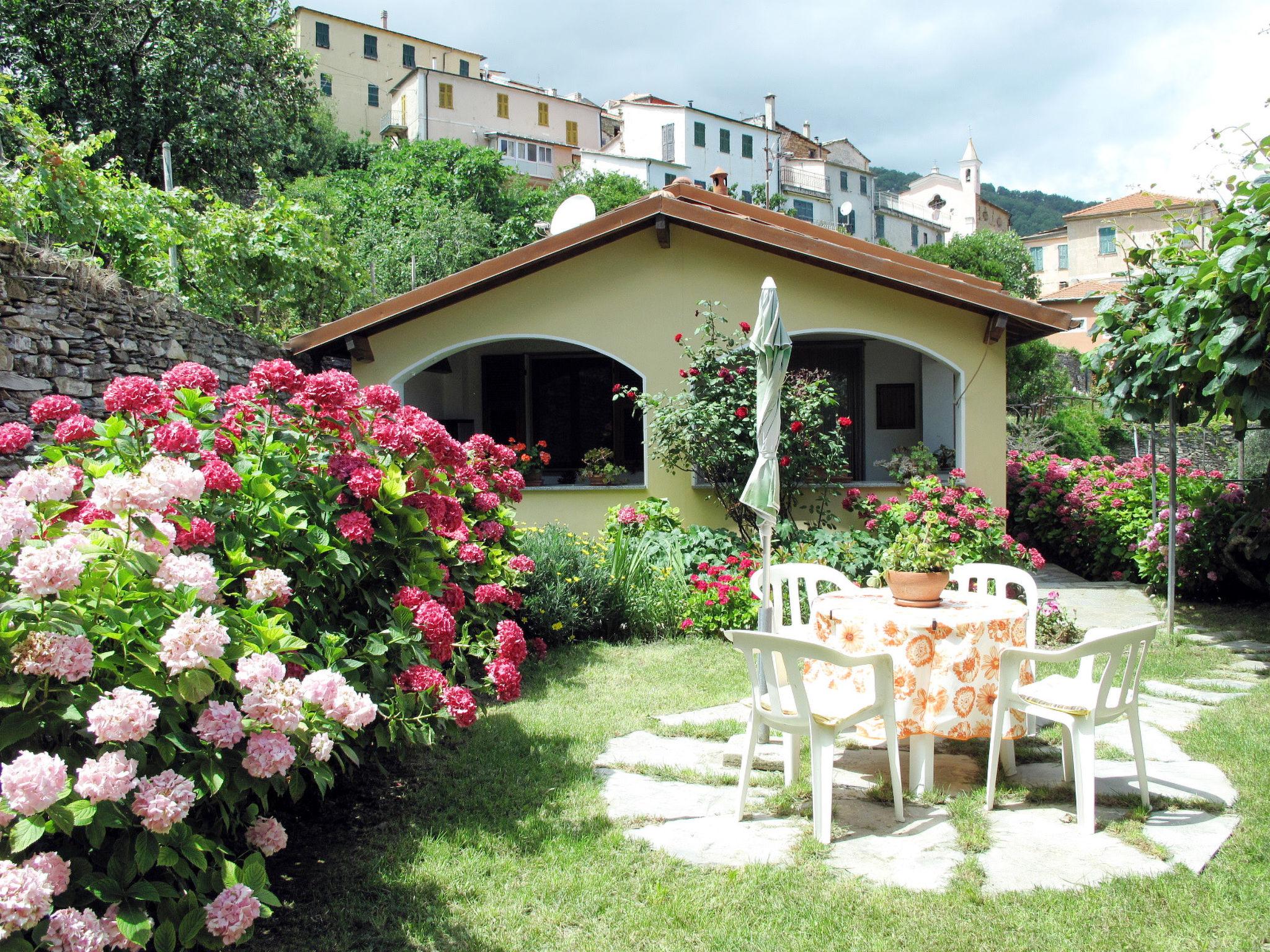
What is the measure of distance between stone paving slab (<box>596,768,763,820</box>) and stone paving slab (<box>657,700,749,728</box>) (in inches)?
35.6

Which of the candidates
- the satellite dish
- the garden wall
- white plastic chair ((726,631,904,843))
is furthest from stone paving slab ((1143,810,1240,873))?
the satellite dish

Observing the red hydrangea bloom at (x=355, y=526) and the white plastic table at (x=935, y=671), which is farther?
the white plastic table at (x=935, y=671)

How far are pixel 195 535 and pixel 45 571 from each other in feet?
2.28

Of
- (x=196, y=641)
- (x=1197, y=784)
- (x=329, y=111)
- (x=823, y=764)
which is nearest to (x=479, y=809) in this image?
(x=823, y=764)

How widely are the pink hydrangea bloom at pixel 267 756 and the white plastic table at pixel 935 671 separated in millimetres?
2631

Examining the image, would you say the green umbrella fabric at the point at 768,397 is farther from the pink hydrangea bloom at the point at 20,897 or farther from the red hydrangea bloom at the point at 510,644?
the pink hydrangea bloom at the point at 20,897

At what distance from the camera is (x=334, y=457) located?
3.64 meters

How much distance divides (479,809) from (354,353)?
25.0ft

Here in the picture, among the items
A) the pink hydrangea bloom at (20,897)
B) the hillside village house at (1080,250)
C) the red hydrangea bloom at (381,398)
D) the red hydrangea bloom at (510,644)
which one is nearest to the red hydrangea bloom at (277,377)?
the red hydrangea bloom at (381,398)

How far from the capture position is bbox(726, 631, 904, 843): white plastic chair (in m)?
3.78

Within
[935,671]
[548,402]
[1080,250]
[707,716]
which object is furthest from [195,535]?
[1080,250]

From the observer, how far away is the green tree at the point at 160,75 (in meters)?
20.2

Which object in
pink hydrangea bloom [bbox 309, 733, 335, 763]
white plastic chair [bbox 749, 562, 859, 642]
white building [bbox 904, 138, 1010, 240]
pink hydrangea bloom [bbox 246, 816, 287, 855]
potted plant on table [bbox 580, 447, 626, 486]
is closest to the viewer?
pink hydrangea bloom [bbox 309, 733, 335, 763]

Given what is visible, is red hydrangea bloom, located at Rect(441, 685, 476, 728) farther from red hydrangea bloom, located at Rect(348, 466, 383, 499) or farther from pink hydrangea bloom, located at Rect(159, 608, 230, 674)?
pink hydrangea bloom, located at Rect(159, 608, 230, 674)
